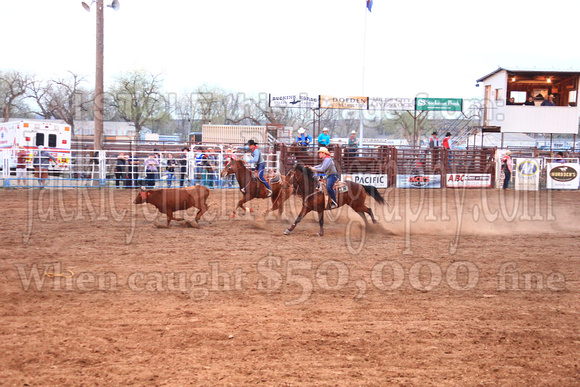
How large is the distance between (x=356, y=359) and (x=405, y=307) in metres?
1.57

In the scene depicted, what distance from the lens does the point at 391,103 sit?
24.1m

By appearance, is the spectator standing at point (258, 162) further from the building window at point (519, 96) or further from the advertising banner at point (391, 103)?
the building window at point (519, 96)

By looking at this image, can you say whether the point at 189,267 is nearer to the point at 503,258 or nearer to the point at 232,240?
the point at 232,240

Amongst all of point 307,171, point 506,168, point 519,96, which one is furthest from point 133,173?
point 519,96

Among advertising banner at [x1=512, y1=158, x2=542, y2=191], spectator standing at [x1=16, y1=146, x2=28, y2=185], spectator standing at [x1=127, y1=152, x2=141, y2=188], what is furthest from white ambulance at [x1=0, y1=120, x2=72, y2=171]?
Result: advertising banner at [x1=512, y1=158, x2=542, y2=191]

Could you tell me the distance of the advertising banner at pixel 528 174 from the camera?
21.5 m

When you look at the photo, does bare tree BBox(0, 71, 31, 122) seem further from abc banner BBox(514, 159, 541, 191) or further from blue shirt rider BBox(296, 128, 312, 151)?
abc banner BBox(514, 159, 541, 191)

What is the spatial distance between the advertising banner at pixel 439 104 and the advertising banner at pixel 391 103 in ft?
1.13

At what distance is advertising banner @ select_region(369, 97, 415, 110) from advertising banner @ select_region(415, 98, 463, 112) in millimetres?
344

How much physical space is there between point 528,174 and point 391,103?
22.9 ft

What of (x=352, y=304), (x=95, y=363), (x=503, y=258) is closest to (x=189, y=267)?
(x=352, y=304)

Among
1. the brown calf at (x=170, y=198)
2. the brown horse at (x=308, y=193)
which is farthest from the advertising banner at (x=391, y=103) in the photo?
the brown calf at (x=170, y=198)

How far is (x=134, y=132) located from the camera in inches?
1604

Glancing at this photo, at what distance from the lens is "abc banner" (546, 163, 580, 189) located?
2180 centimetres
